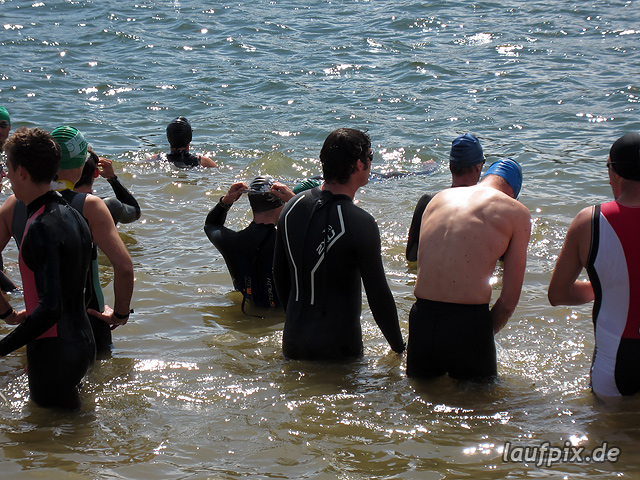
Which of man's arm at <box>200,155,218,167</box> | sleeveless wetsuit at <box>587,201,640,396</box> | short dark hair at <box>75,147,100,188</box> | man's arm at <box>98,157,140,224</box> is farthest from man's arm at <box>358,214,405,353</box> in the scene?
man's arm at <box>200,155,218,167</box>

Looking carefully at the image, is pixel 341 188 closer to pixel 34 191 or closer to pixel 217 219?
pixel 34 191

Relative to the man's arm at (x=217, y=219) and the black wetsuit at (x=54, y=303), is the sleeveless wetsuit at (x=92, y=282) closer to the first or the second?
the black wetsuit at (x=54, y=303)

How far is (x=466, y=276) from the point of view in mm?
4293

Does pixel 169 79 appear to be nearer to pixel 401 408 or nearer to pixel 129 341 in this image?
pixel 129 341

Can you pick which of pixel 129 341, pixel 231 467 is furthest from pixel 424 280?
pixel 129 341

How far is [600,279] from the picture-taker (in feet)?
13.1

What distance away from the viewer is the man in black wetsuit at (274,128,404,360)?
4.50m

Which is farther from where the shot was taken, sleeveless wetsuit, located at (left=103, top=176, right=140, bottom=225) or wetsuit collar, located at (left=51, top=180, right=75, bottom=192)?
sleeveless wetsuit, located at (left=103, top=176, right=140, bottom=225)

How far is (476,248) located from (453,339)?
561 millimetres

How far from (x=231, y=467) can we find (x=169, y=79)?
14.4 m

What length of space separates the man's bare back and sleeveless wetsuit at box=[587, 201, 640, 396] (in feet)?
1.48

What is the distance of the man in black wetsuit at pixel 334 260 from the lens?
14.8 feet

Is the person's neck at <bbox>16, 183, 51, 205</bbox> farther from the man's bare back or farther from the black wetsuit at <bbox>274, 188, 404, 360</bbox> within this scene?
the man's bare back

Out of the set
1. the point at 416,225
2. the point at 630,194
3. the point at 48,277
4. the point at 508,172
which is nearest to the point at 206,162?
the point at 416,225
